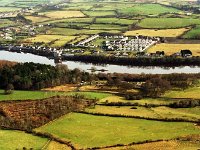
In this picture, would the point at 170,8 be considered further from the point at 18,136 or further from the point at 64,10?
the point at 18,136

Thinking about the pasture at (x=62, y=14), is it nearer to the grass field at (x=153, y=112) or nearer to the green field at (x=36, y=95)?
the green field at (x=36, y=95)

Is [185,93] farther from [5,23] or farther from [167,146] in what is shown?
[5,23]

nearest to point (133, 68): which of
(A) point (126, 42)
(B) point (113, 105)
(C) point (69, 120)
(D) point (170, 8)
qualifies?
(A) point (126, 42)

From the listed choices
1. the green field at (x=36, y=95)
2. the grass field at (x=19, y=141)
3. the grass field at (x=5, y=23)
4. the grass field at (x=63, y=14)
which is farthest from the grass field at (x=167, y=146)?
the grass field at (x=63, y=14)

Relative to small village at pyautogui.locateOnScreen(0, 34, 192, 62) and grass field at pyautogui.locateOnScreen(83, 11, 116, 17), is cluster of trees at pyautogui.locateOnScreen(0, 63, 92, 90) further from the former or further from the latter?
grass field at pyautogui.locateOnScreen(83, 11, 116, 17)

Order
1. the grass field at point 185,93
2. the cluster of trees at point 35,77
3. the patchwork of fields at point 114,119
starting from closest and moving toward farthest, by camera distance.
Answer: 1. the patchwork of fields at point 114,119
2. the grass field at point 185,93
3. the cluster of trees at point 35,77

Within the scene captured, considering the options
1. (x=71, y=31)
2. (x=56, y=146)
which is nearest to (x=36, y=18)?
(x=71, y=31)
